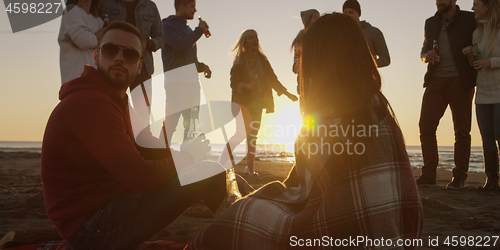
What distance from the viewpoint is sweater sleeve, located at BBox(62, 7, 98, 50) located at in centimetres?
341

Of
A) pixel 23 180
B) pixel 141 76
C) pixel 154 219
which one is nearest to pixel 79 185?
pixel 154 219

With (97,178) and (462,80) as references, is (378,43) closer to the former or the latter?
(462,80)

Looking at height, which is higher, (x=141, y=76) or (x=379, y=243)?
(x=141, y=76)

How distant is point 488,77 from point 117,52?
13.9 feet

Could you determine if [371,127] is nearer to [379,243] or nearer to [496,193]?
[379,243]

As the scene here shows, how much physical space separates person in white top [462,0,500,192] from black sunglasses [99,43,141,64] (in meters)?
3.97

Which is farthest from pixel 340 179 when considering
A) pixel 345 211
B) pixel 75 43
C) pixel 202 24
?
pixel 202 24

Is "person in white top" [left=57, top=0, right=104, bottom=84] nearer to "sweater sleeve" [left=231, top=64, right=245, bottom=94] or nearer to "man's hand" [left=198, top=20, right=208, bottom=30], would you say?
"man's hand" [left=198, top=20, right=208, bottom=30]

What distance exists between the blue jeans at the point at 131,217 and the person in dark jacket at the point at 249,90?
321cm

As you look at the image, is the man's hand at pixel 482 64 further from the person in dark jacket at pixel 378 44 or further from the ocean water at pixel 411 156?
the ocean water at pixel 411 156

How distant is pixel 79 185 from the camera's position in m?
1.75

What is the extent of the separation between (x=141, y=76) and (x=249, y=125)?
5.85ft

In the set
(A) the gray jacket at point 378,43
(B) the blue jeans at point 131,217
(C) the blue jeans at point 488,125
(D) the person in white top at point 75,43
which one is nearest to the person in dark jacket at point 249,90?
(A) the gray jacket at point 378,43

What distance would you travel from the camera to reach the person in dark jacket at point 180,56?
4668 millimetres
